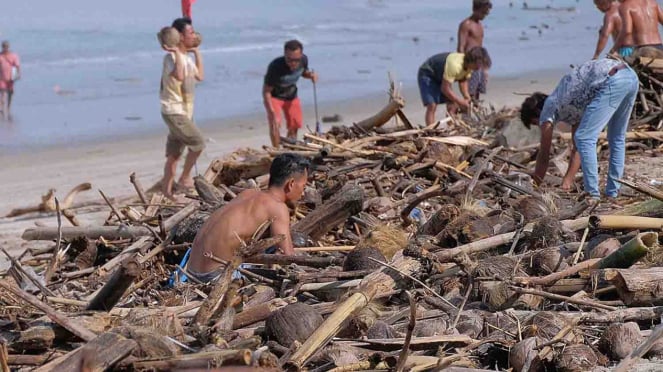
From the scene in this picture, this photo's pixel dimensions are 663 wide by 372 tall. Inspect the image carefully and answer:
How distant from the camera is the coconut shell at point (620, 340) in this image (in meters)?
4.43

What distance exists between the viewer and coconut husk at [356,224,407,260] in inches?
230

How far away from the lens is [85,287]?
20.6 feet

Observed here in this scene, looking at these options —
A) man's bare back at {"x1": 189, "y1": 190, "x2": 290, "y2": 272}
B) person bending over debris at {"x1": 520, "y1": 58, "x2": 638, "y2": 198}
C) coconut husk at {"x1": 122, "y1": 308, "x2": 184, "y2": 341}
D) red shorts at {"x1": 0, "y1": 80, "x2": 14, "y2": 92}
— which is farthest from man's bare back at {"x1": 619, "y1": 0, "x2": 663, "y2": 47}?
red shorts at {"x1": 0, "y1": 80, "x2": 14, "y2": 92}

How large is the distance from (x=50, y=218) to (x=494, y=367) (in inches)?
283

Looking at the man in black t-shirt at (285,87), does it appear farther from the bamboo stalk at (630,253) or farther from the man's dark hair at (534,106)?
the bamboo stalk at (630,253)

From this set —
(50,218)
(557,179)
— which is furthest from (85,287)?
(50,218)

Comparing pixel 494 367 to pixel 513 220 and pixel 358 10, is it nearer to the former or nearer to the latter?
pixel 513 220

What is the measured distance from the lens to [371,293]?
4.72 meters

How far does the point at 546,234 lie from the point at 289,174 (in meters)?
1.52

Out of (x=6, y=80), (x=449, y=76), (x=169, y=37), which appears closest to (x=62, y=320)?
(x=169, y=37)

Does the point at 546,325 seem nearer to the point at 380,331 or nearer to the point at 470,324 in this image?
the point at 470,324

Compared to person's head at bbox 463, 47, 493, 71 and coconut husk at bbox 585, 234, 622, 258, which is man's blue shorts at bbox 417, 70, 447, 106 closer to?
person's head at bbox 463, 47, 493, 71

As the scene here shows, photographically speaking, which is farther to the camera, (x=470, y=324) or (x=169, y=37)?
(x=169, y=37)

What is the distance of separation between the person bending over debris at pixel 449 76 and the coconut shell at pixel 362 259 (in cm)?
646
